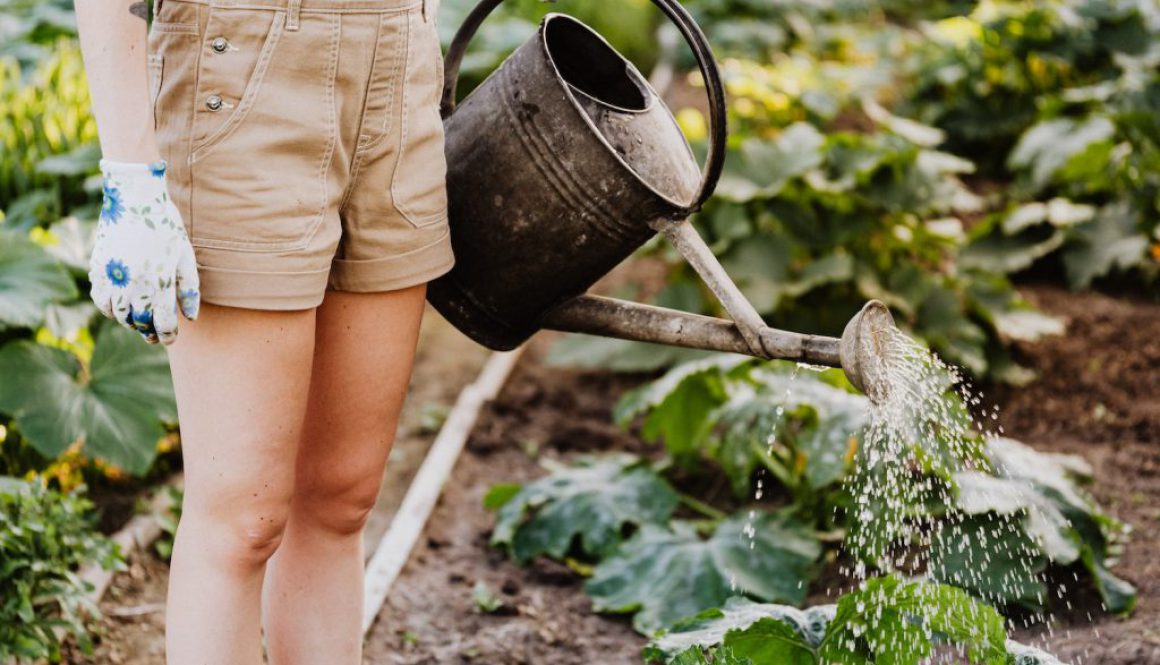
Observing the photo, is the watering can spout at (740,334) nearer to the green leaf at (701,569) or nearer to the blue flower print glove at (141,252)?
the blue flower print glove at (141,252)

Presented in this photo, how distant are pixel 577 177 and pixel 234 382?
553 mm

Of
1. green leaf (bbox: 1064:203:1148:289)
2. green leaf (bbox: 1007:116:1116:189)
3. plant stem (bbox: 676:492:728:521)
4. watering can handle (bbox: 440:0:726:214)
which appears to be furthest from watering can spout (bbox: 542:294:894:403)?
green leaf (bbox: 1007:116:1116:189)

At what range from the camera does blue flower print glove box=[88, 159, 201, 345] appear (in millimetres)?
1378

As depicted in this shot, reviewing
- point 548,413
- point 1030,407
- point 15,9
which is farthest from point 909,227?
point 15,9

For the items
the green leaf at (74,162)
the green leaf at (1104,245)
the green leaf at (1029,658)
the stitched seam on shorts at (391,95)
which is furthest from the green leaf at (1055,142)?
the stitched seam on shorts at (391,95)

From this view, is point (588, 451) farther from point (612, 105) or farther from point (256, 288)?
point (256, 288)

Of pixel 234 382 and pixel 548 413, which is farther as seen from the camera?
pixel 548 413

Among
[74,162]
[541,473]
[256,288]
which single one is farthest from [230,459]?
[74,162]

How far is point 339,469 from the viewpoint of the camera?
175cm

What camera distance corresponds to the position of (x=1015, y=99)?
18.5 ft

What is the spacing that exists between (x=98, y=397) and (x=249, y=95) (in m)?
1.46

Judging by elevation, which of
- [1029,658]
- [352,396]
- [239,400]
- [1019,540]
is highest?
[239,400]

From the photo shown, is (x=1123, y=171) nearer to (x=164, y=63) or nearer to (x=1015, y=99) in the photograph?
(x=1015, y=99)

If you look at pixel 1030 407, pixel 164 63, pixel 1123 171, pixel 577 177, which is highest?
pixel 164 63
